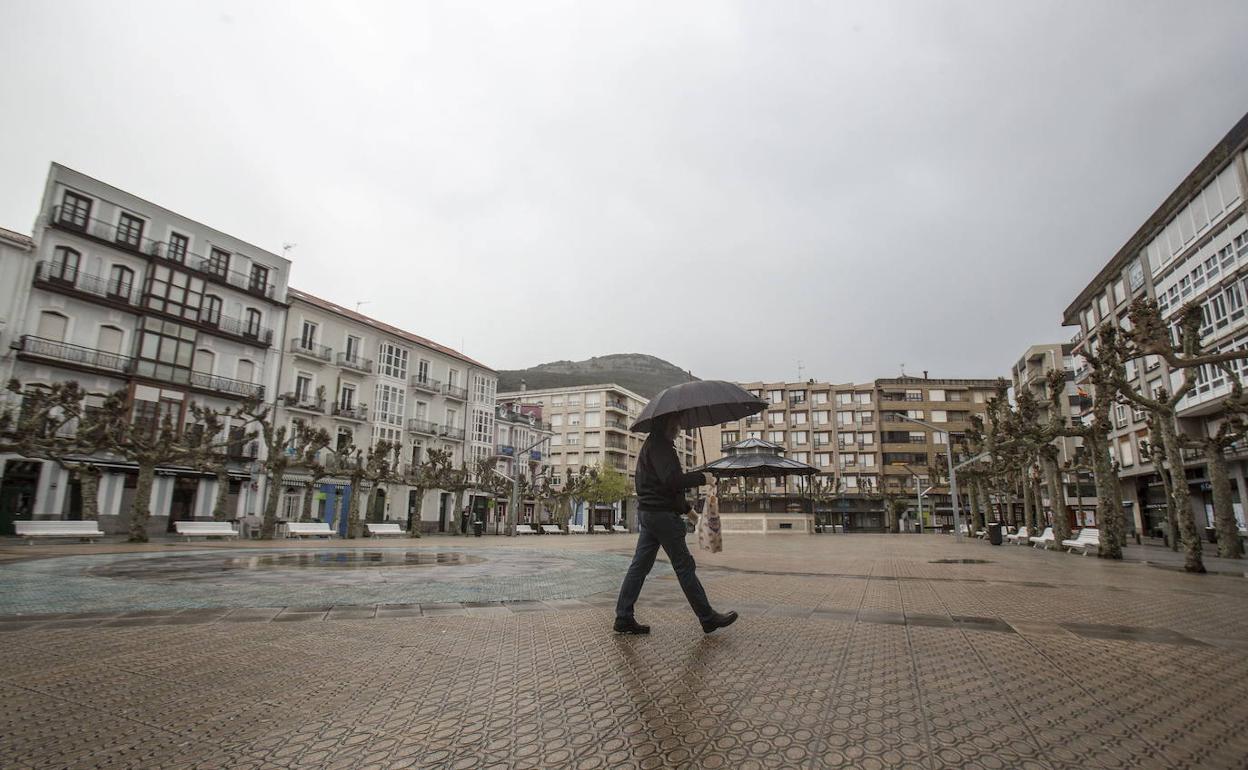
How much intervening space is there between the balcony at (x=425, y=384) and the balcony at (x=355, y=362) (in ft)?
13.3

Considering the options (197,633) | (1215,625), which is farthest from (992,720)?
(197,633)

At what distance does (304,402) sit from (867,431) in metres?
66.7

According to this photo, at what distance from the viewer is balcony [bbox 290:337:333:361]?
1513 inches

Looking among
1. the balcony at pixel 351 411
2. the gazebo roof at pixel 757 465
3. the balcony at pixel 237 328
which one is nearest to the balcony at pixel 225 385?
the balcony at pixel 237 328

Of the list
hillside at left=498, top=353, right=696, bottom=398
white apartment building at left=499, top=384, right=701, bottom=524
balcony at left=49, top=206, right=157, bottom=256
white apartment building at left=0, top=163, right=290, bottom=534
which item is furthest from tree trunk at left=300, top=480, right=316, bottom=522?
hillside at left=498, top=353, right=696, bottom=398

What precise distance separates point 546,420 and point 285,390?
4559 cm

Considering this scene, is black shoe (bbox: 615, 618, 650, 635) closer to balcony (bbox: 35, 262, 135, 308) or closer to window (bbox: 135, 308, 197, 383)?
window (bbox: 135, 308, 197, 383)

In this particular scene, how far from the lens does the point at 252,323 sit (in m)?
36.7

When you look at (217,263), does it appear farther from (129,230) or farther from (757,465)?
(757,465)

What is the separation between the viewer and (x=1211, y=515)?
33344 millimetres

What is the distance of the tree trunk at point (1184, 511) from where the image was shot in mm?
12430

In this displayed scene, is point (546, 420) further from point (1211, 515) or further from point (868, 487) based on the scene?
point (1211, 515)

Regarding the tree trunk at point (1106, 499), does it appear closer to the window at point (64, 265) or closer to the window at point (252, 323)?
the window at point (252, 323)

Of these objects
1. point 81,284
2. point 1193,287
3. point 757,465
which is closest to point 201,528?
point 81,284
